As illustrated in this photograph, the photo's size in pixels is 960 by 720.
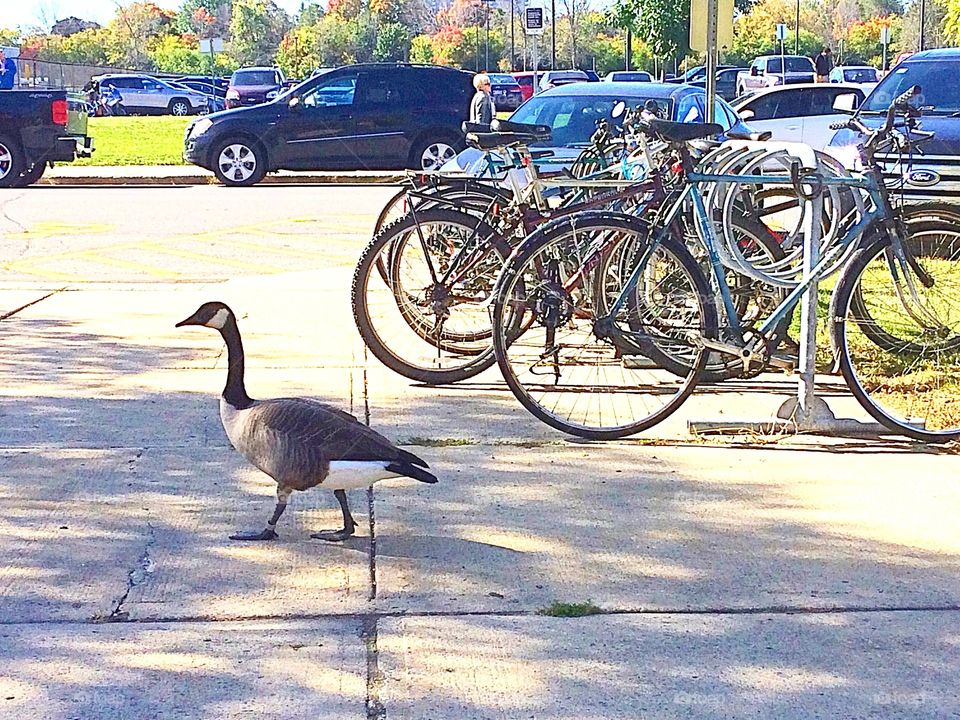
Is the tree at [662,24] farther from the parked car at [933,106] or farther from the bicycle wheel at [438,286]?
the bicycle wheel at [438,286]

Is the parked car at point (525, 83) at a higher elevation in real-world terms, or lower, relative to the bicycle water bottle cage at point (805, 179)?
higher

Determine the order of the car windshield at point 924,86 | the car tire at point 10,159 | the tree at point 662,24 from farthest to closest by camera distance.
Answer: the tree at point 662,24 → the car tire at point 10,159 → the car windshield at point 924,86

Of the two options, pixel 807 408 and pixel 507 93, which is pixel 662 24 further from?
pixel 807 408

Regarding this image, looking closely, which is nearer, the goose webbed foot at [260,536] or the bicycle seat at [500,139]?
the goose webbed foot at [260,536]

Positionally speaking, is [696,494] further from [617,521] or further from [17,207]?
[17,207]

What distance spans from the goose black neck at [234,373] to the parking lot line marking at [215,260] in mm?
6058

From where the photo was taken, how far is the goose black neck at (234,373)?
484 centimetres

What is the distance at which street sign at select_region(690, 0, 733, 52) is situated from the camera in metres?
Answer: 9.88

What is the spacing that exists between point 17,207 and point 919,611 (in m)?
14.6

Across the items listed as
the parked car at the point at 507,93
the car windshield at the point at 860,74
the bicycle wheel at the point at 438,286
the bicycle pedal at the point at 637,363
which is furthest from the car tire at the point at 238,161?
the parked car at the point at 507,93

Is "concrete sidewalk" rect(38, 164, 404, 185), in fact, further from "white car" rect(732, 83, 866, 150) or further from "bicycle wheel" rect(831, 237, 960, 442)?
"bicycle wheel" rect(831, 237, 960, 442)

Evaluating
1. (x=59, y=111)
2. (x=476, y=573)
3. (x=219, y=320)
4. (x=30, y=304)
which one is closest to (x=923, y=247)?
(x=476, y=573)

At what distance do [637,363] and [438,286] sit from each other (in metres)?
1.05

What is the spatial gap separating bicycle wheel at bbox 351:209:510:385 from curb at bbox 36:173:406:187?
1328cm
